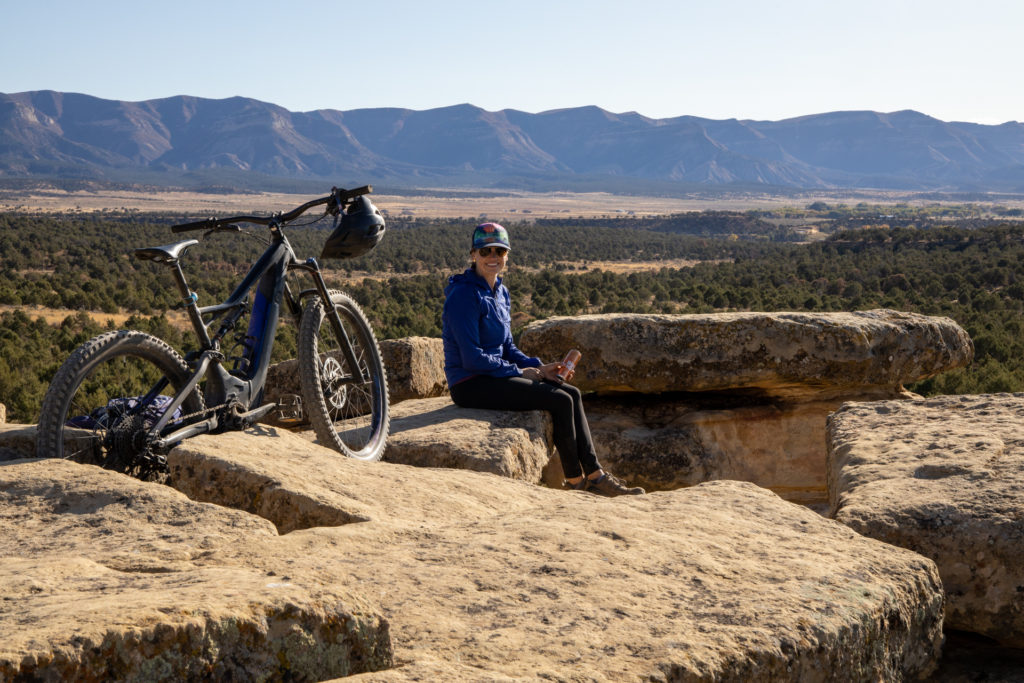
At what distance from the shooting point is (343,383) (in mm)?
6133

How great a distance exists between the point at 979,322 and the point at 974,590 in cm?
2090

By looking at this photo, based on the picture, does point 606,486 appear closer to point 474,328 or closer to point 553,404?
point 553,404

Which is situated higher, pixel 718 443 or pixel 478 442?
pixel 478 442

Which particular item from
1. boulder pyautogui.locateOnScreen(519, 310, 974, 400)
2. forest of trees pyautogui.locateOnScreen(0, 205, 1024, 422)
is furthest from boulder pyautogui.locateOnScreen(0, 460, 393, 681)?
forest of trees pyautogui.locateOnScreen(0, 205, 1024, 422)

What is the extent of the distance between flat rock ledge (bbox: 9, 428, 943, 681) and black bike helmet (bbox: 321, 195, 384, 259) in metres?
1.67

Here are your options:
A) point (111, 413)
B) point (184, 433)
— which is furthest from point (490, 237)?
point (111, 413)

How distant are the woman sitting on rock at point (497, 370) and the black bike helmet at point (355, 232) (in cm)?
63

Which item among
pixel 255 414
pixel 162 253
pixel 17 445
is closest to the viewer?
pixel 162 253

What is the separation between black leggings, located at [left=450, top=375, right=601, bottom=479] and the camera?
646cm

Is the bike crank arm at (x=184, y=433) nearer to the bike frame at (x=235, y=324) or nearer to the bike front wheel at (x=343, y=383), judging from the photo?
the bike frame at (x=235, y=324)

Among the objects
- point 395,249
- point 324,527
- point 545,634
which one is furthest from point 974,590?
point 395,249

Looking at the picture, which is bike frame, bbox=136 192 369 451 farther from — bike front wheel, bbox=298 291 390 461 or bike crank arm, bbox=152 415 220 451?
bike front wheel, bbox=298 291 390 461

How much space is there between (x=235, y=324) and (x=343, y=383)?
0.96 m

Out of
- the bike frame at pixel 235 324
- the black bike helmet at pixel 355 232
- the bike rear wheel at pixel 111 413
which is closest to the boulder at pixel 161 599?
the bike rear wheel at pixel 111 413
